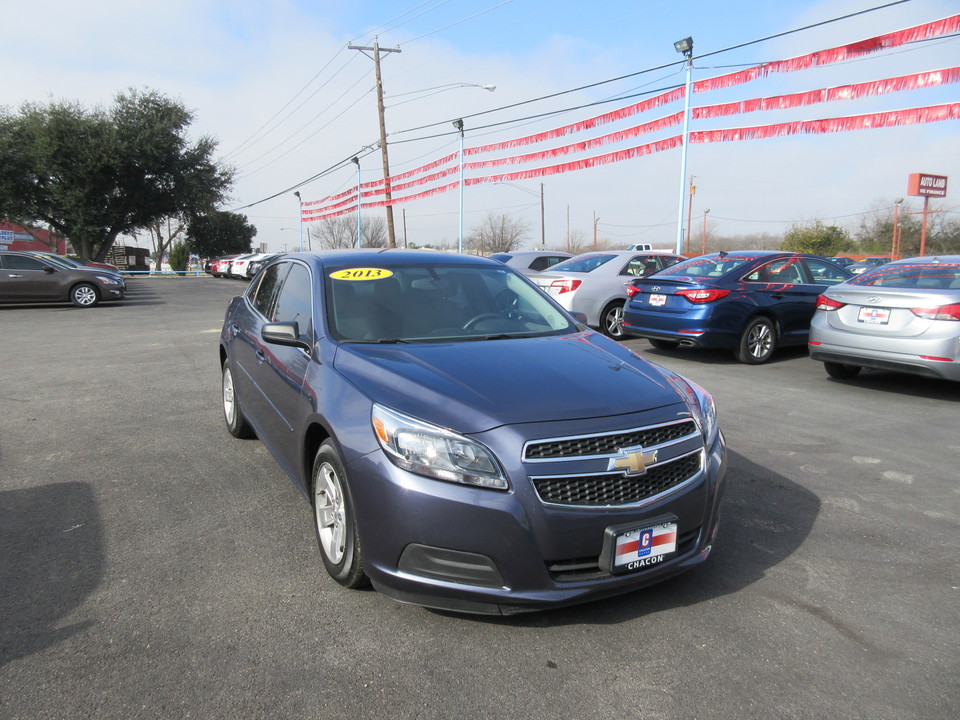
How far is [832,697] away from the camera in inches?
97.5

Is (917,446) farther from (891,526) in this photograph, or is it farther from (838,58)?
(838,58)

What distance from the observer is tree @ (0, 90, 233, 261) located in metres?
36.4

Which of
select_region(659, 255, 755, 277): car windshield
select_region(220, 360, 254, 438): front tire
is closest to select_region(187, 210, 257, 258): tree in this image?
select_region(659, 255, 755, 277): car windshield

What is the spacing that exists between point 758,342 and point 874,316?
221cm

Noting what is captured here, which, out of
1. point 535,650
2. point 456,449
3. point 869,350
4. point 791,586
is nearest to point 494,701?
point 535,650

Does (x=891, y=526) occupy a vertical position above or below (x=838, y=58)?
below

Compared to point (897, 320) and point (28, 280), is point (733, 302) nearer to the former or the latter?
point (897, 320)

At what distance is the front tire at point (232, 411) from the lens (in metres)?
5.40

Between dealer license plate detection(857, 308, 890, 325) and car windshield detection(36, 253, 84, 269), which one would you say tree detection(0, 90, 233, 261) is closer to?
car windshield detection(36, 253, 84, 269)

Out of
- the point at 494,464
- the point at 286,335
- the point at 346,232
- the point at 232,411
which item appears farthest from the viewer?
the point at 346,232

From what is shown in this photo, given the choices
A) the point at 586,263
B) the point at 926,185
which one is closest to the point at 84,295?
the point at 586,263

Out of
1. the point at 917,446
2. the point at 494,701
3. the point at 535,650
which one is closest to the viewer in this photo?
the point at 494,701

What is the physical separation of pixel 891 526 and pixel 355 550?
302 centimetres

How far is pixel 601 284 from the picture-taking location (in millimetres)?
11523
